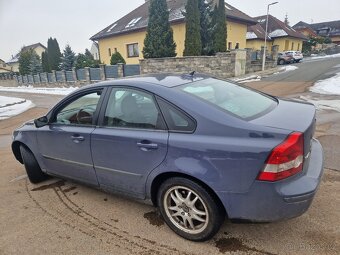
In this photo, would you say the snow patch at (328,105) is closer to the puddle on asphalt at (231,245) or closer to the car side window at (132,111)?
the puddle on asphalt at (231,245)

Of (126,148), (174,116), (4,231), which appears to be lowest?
(4,231)

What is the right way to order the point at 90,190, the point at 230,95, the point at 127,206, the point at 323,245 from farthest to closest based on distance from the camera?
the point at 90,190
the point at 127,206
the point at 230,95
the point at 323,245

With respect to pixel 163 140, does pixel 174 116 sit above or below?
above

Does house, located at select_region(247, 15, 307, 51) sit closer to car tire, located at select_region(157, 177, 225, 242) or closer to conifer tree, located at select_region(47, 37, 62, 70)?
conifer tree, located at select_region(47, 37, 62, 70)

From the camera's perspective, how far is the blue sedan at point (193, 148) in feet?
7.51

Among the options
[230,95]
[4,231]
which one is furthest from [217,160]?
[4,231]

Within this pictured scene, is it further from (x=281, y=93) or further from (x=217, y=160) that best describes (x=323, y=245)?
(x=281, y=93)

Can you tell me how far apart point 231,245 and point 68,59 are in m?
34.9

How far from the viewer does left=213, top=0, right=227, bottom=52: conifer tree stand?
20141 millimetres

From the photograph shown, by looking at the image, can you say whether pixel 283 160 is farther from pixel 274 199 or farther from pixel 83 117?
pixel 83 117

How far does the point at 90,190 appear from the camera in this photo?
3.96m

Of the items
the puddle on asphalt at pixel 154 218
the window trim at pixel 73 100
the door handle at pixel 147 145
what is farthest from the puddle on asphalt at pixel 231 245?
the window trim at pixel 73 100

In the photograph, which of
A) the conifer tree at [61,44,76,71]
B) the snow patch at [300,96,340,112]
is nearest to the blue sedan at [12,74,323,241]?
the snow patch at [300,96,340,112]

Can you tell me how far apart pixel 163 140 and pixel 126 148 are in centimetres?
48
